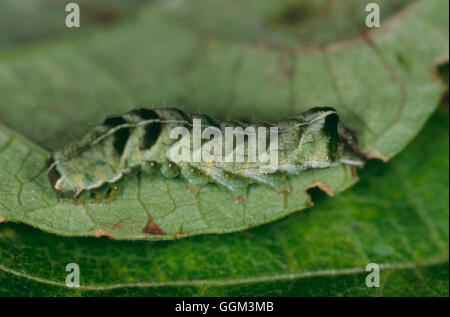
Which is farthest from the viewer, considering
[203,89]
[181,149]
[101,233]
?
[203,89]

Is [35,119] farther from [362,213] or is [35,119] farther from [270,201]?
[362,213]

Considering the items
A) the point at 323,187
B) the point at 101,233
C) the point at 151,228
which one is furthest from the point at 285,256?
the point at 101,233

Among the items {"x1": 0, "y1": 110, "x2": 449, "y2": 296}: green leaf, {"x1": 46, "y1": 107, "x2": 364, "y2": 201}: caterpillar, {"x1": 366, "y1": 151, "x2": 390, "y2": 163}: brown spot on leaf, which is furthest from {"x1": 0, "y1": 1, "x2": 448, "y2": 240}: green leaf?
{"x1": 0, "y1": 110, "x2": 449, "y2": 296}: green leaf

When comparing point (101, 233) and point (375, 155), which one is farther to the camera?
point (375, 155)

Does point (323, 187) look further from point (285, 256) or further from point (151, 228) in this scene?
point (151, 228)

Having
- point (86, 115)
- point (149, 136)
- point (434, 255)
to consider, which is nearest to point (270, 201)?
point (149, 136)
